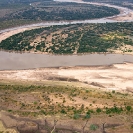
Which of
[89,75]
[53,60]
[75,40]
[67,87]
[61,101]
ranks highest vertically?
[75,40]

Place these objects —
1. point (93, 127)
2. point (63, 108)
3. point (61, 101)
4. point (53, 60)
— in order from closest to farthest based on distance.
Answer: point (93, 127) < point (63, 108) < point (61, 101) < point (53, 60)

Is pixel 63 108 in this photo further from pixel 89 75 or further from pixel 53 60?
pixel 53 60

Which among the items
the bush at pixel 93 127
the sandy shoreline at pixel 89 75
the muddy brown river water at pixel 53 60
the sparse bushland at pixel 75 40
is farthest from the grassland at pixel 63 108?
the sparse bushland at pixel 75 40

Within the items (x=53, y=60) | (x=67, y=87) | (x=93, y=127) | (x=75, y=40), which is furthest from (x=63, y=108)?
(x=75, y=40)

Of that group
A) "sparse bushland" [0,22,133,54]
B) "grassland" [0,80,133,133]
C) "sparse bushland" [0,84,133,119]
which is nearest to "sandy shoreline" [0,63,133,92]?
"grassland" [0,80,133,133]

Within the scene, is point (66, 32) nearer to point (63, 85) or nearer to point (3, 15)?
point (63, 85)

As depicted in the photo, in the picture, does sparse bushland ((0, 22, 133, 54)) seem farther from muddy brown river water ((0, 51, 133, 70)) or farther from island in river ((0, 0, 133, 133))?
muddy brown river water ((0, 51, 133, 70))

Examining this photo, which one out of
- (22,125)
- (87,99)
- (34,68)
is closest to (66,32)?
(34,68)

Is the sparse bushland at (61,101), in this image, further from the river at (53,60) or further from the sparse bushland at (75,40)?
the sparse bushland at (75,40)
